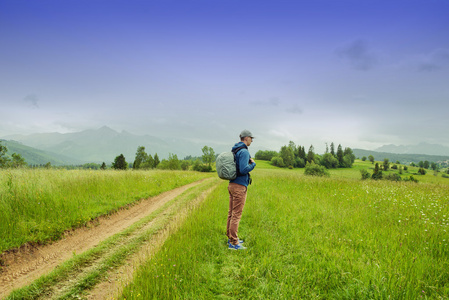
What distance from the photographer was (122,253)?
4891 millimetres

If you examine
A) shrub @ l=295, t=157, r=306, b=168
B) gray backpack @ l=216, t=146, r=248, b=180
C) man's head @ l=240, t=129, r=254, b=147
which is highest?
man's head @ l=240, t=129, r=254, b=147

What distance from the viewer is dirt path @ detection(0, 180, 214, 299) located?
4.10 meters

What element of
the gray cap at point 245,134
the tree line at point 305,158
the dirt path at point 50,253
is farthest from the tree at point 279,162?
the gray cap at point 245,134

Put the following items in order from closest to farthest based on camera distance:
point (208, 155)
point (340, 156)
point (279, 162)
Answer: point (208, 155), point (279, 162), point (340, 156)

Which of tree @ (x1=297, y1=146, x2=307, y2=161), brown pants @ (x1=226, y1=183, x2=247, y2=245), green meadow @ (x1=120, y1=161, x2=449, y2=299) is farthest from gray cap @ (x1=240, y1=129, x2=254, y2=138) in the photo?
tree @ (x1=297, y1=146, x2=307, y2=161)

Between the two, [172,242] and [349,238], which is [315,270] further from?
[172,242]

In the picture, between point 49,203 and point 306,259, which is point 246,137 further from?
point 49,203

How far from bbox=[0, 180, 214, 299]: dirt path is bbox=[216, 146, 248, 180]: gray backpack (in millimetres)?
2641

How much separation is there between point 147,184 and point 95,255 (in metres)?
9.58

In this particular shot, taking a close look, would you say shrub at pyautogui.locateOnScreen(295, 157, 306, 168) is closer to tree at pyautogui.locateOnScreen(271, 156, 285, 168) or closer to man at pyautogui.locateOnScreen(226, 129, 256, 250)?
tree at pyautogui.locateOnScreen(271, 156, 285, 168)

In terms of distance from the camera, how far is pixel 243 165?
4.82 metres

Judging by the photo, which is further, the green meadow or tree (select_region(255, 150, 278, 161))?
tree (select_region(255, 150, 278, 161))

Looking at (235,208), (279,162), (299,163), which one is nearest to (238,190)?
(235,208)

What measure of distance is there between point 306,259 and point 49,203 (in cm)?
915
